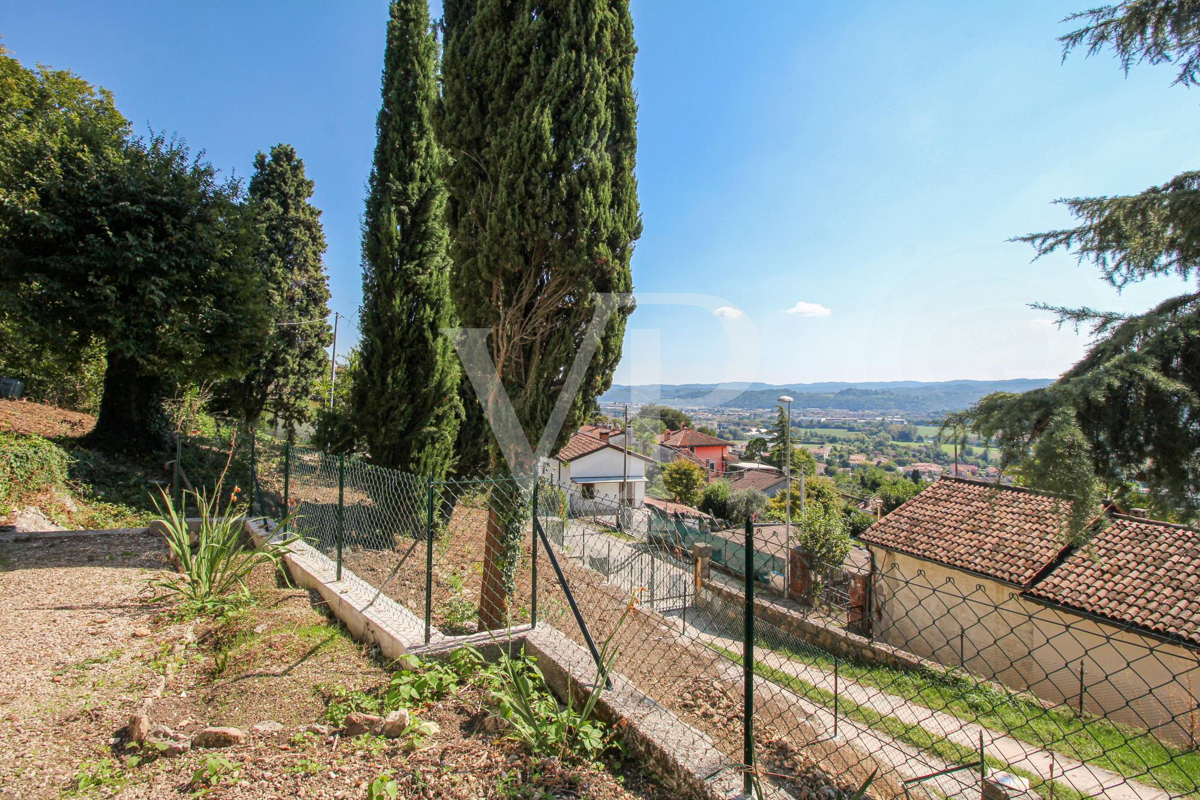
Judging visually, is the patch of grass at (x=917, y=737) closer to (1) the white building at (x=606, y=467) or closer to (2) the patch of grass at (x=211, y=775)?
(2) the patch of grass at (x=211, y=775)

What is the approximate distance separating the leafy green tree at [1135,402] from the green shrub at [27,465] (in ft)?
32.4

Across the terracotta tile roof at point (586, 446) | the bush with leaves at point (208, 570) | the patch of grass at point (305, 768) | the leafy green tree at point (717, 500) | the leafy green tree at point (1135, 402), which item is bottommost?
the leafy green tree at point (717, 500)

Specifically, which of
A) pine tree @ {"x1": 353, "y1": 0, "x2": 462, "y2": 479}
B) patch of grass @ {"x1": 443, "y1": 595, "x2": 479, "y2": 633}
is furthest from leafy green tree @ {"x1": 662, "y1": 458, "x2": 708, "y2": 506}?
patch of grass @ {"x1": 443, "y1": 595, "x2": 479, "y2": 633}

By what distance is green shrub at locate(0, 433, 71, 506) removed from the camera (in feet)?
21.3

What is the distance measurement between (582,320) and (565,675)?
2.98 meters

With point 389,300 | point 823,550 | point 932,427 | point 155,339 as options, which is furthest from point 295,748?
point 823,550

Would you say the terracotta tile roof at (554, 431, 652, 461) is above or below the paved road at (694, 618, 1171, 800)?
above


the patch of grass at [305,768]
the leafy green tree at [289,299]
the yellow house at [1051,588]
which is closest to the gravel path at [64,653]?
the patch of grass at [305,768]

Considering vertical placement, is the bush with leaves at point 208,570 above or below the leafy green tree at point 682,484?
above

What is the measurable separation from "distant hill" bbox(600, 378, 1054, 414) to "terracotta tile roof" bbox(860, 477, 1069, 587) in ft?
8.00

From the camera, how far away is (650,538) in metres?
3.83

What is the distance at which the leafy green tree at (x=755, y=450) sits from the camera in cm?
4304

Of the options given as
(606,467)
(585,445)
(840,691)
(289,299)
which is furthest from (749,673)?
(606,467)

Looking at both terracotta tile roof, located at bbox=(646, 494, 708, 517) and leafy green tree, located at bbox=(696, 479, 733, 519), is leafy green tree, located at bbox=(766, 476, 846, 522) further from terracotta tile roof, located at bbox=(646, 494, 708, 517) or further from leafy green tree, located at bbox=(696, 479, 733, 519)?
terracotta tile roof, located at bbox=(646, 494, 708, 517)
